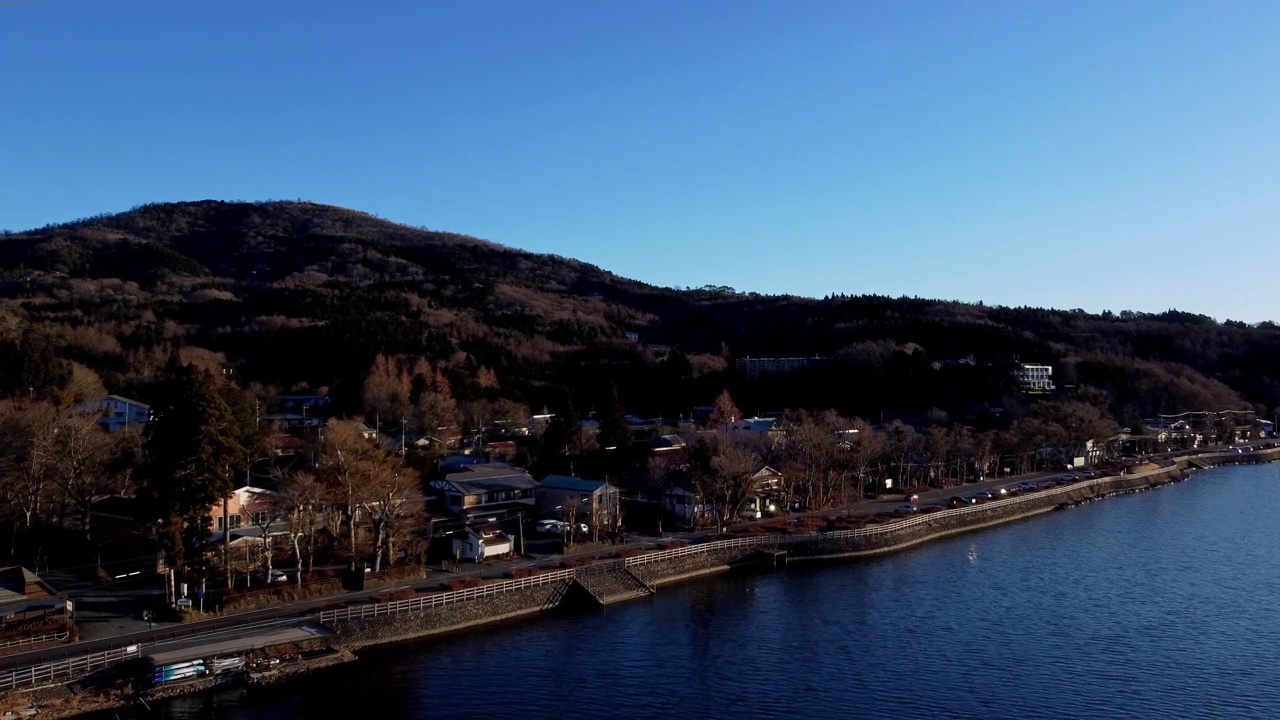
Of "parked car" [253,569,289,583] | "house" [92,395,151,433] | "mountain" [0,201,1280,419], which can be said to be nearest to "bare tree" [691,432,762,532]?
"mountain" [0,201,1280,419]

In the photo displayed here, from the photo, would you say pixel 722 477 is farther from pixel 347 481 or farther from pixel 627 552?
pixel 347 481

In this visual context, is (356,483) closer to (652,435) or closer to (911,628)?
(911,628)

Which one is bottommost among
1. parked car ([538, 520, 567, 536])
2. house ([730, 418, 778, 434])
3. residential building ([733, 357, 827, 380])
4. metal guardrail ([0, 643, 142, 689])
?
metal guardrail ([0, 643, 142, 689])

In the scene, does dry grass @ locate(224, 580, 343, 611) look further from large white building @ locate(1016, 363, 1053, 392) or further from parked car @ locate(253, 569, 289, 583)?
large white building @ locate(1016, 363, 1053, 392)

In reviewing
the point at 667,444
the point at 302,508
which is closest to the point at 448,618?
the point at 302,508

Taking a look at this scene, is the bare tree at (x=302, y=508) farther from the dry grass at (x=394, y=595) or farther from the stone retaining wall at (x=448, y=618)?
the stone retaining wall at (x=448, y=618)

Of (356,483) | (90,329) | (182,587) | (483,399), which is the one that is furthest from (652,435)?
(90,329)
